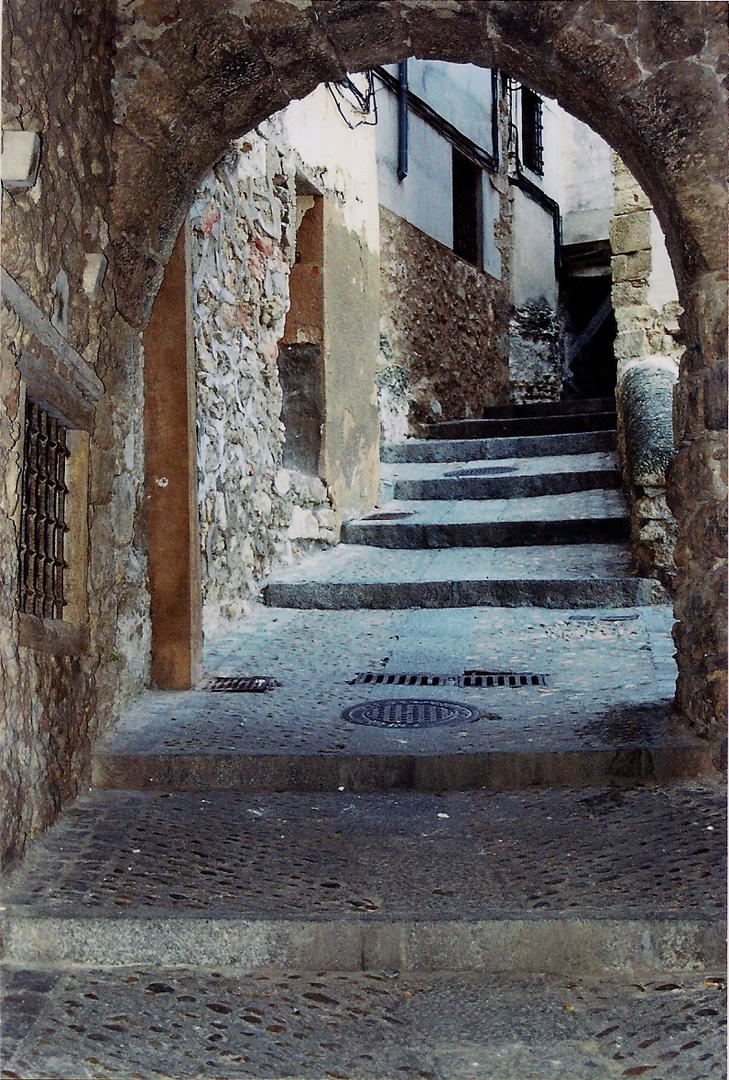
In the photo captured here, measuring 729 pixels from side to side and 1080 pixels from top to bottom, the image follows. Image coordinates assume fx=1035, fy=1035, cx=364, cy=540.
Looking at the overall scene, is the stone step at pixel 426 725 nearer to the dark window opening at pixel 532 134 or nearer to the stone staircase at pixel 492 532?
the stone staircase at pixel 492 532

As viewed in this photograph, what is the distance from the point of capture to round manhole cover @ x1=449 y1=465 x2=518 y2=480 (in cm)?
806

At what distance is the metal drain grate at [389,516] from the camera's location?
7305 millimetres

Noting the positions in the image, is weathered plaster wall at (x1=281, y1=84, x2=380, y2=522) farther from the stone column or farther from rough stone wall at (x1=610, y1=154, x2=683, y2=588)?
the stone column

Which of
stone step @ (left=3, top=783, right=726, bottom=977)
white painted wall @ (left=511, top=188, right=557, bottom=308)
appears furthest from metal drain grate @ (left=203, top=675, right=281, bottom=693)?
white painted wall @ (left=511, top=188, right=557, bottom=308)

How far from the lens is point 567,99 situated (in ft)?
10.6

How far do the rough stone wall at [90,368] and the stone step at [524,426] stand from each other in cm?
626

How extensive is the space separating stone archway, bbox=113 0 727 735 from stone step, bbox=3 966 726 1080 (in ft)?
3.96

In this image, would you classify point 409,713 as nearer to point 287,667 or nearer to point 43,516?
point 287,667

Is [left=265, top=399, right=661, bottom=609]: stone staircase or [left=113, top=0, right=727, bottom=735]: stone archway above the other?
[left=113, top=0, right=727, bottom=735]: stone archway

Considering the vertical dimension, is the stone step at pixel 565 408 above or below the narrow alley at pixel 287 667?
above

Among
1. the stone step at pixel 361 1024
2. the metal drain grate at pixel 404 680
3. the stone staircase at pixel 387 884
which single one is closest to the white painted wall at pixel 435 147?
the metal drain grate at pixel 404 680

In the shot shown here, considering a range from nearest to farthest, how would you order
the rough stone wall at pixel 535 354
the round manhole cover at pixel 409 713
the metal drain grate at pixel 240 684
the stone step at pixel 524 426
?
the round manhole cover at pixel 409 713, the metal drain grate at pixel 240 684, the stone step at pixel 524 426, the rough stone wall at pixel 535 354

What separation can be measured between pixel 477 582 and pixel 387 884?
341cm

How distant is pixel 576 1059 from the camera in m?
1.73
